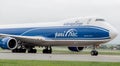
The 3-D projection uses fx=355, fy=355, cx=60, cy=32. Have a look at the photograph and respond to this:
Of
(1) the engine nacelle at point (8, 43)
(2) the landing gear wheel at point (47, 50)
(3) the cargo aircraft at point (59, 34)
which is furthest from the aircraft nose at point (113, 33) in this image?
(1) the engine nacelle at point (8, 43)

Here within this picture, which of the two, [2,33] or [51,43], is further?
[2,33]

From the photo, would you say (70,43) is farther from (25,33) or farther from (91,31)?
(25,33)

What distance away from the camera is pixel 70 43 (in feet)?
137

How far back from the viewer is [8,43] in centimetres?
4241

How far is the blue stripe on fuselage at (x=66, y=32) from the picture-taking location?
39.0 m

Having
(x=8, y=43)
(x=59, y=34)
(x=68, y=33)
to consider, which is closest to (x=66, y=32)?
(x=68, y=33)

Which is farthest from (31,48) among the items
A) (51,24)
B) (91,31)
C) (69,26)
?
(91,31)

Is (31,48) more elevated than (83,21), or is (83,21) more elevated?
(83,21)

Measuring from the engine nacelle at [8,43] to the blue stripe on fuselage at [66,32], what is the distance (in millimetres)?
3252

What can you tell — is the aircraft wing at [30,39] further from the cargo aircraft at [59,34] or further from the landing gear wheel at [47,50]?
the landing gear wheel at [47,50]

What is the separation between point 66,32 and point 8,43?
7079 millimetres

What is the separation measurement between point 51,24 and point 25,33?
165 inches

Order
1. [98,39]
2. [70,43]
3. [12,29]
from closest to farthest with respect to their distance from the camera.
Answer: [98,39] < [70,43] < [12,29]

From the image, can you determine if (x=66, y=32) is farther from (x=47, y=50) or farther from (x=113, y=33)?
(x=47, y=50)
